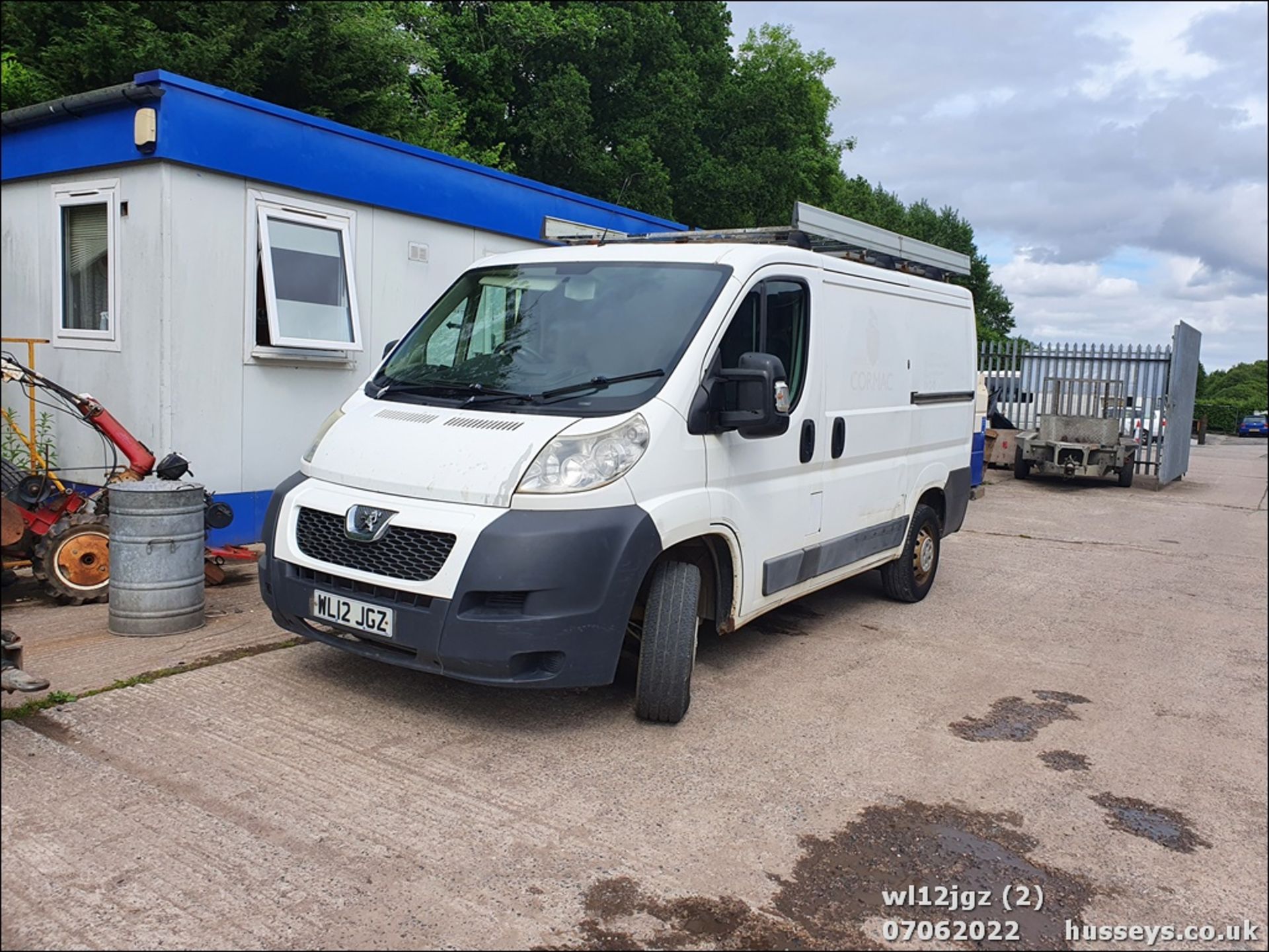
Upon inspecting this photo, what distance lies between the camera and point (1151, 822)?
4.11 m

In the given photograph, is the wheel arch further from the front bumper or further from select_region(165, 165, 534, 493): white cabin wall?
Answer: select_region(165, 165, 534, 493): white cabin wall

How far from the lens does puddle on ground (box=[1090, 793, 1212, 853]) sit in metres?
3.93

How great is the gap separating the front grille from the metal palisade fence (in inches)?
655

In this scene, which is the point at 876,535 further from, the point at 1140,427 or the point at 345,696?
the point at 1140,427

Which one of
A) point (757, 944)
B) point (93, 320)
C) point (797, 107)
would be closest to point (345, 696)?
point (757, 944)

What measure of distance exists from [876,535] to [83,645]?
15.8 ft

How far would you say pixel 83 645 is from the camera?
5590mm

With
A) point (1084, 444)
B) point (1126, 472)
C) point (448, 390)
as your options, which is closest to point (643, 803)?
point (448, 390)

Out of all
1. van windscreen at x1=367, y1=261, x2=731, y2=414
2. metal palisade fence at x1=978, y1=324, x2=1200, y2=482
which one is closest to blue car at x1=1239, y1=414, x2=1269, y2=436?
metal palisade fence at x1=978, y1=324, x2=1200, y2=482

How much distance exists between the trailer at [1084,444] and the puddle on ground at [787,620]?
39.6ft

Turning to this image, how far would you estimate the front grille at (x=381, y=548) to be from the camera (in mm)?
4371

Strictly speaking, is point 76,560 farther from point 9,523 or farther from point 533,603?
point 533,603

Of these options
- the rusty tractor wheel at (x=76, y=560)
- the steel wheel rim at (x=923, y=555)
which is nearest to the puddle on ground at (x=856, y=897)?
the steel wheel rim at (x=923, y=555)

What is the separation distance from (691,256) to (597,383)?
104 cm
